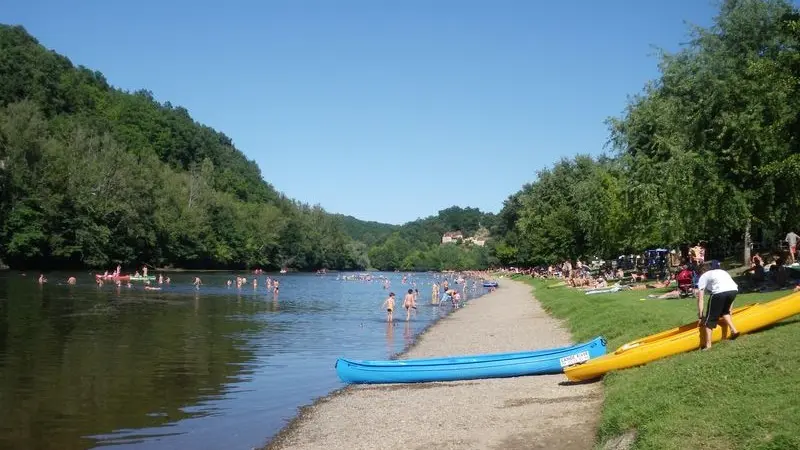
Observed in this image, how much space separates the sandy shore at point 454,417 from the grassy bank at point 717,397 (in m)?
0.80

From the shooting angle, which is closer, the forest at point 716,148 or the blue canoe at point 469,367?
the blue canoe at point 469,367

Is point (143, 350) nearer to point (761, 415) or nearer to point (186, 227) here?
point (761, 415)

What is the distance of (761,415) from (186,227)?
115 m

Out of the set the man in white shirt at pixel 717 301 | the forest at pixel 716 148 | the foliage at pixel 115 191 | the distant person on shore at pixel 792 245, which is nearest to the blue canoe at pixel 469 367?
the man in white shirt at pixel 717 301

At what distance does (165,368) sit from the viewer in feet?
67.9

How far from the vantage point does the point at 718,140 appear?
28.9m

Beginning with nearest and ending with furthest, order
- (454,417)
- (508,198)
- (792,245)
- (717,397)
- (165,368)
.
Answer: (717,397) → (454,417) → (165,368) → (792,245) → (508,198)

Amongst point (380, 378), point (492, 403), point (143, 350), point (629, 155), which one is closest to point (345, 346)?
point (143, 350)

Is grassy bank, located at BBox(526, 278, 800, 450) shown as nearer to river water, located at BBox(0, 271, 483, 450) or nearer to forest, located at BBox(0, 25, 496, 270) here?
river water, located at BBox(0, 271, 483, 450)

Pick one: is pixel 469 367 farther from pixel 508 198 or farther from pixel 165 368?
pixel 508 198

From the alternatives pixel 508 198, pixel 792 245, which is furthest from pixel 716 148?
pixel 508 198

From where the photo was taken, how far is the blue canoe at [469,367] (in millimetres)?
16906

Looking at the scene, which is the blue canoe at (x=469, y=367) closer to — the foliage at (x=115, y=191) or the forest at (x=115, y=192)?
the forest at (x=115, y=192)

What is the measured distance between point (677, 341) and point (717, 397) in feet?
13.8
